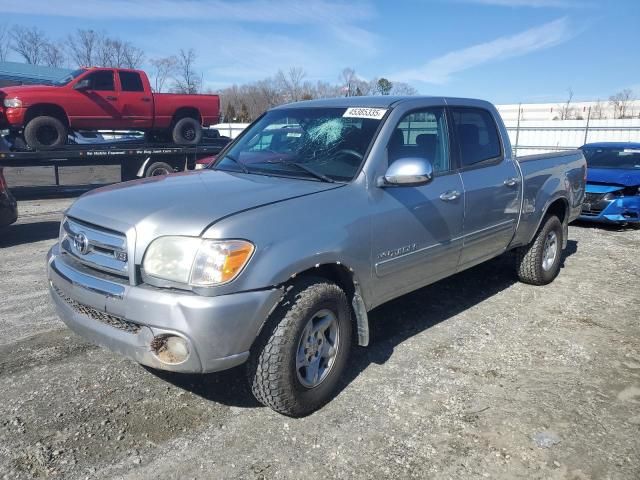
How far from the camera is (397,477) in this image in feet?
8.48

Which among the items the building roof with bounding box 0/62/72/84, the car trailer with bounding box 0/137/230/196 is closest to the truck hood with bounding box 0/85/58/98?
the car trailer with bounding box 0/137/230/196

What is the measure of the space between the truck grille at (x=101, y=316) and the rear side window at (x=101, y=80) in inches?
414

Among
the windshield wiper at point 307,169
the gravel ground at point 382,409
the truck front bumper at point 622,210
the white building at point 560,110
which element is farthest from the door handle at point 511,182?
the white building at point 560,110

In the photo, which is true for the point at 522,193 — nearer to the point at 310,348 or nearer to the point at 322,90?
the point at 310,348

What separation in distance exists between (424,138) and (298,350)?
203cm

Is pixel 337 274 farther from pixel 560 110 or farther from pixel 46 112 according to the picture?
pixel 560 110

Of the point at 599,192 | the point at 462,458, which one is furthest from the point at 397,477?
the point at 599,192

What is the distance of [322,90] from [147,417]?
2053 inches

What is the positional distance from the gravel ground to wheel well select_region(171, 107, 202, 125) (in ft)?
32.7

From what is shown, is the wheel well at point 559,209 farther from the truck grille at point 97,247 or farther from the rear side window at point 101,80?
the rear side window at point 101,80

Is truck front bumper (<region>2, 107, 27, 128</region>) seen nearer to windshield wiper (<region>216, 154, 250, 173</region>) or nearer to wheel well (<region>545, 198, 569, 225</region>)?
windshield wiper (<region>216, 154, 250, 173</region>)

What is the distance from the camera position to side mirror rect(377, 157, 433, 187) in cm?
332

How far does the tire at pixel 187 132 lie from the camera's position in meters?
14.0

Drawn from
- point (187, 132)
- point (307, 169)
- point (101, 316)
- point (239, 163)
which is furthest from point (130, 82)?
point (101, 316)
